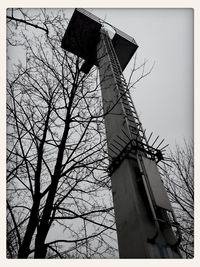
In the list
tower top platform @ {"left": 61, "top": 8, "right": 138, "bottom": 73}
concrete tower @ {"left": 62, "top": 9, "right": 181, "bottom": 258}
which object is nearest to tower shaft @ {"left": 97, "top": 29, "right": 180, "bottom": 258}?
concrete tower @ {"left": 62, "top": 9, "right": 181, "bottom": 258}

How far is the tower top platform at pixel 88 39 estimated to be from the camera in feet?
19.6

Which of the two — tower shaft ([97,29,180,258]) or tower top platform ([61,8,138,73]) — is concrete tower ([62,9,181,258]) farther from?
tower top platform ([61,8,138,73])

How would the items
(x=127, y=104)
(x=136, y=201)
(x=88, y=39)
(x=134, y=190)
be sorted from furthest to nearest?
1. (x=88, y=39)
2. (x=127, y=104)
3. (x=134, y=190)
4. (x=136, y=201)

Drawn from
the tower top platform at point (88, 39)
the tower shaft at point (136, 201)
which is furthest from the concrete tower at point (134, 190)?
the tower top platform at point (88, 39)

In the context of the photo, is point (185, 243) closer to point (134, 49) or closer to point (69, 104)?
point (69, 104)

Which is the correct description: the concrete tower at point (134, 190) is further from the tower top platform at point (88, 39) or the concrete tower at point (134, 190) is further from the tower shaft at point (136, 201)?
the tower top platform at point (88, 39)

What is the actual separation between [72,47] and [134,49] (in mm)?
3301

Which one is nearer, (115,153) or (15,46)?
(115,153)

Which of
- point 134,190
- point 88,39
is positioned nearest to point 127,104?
point 134,190

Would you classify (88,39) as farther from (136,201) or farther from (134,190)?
(136,201)

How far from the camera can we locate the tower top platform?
19.6 ft

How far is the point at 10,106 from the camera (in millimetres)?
4832

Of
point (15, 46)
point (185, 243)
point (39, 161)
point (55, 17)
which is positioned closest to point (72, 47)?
point (55, 17)

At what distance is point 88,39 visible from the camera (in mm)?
7125
